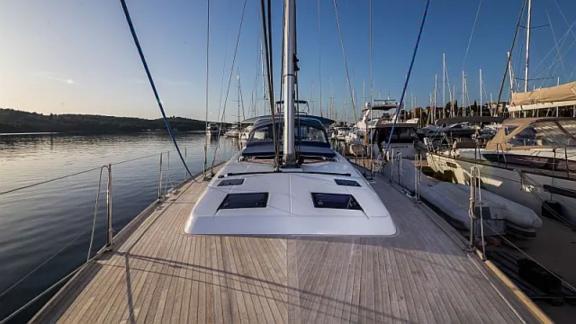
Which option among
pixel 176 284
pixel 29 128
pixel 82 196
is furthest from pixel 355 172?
pixel 29 128

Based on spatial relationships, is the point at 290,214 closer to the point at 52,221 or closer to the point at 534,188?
the point at 534,188

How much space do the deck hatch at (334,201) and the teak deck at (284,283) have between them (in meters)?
0.45

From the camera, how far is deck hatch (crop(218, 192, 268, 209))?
12.8ft

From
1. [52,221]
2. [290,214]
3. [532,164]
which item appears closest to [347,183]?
[290,214]

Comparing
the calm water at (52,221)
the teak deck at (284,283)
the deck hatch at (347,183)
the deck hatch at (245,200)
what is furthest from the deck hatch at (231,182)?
the calm water at (52,221)

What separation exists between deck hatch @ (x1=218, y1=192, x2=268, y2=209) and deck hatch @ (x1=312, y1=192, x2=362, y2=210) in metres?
0.62

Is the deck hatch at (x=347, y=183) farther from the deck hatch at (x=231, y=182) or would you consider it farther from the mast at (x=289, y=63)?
the deck hatch at (x=231, y=182)

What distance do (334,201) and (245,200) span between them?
107cm

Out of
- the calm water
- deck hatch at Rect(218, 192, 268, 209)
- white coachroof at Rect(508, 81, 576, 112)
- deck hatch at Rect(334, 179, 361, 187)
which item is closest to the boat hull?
white coachroof at Rect(508, 81, 576, 112)

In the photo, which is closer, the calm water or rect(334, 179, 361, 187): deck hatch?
rect(334, 179, 361, 187): deck hatch

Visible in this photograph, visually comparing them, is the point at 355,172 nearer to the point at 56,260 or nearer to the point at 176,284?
the point at 176,284

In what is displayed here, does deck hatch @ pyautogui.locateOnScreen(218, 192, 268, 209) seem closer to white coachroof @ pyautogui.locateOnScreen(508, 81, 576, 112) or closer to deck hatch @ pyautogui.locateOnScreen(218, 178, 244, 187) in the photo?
deck hatch @ pyautogui.locateOnScreen(218, 178, 244, 187)

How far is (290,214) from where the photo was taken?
3664 mm

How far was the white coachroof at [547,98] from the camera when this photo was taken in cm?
870
